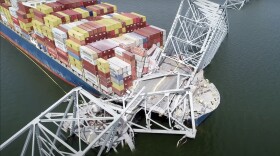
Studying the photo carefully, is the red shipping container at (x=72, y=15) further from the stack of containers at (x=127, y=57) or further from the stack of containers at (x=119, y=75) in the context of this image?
the stack of containers at (x=119, y=75)

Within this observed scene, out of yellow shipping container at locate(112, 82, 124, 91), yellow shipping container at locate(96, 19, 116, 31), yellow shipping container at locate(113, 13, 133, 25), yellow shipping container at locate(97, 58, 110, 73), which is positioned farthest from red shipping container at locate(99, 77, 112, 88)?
yellow shipping container at locate(113, 13, 133, 25)

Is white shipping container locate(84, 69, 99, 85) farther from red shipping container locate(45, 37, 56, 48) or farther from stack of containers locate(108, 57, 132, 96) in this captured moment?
red shipping container locate(45, 37, 56, 48)

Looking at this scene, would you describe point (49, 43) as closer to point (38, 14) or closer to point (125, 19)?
point (38, 14)

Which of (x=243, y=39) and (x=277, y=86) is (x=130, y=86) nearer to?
(x=277, y=86)

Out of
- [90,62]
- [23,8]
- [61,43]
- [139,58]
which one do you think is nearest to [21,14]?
[23,8]

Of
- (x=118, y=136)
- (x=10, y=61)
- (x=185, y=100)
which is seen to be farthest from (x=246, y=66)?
(x=10, y=61)

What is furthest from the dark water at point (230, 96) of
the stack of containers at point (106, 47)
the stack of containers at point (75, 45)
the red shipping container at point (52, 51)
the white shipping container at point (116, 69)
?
the stack of containers at point (106, 47)
